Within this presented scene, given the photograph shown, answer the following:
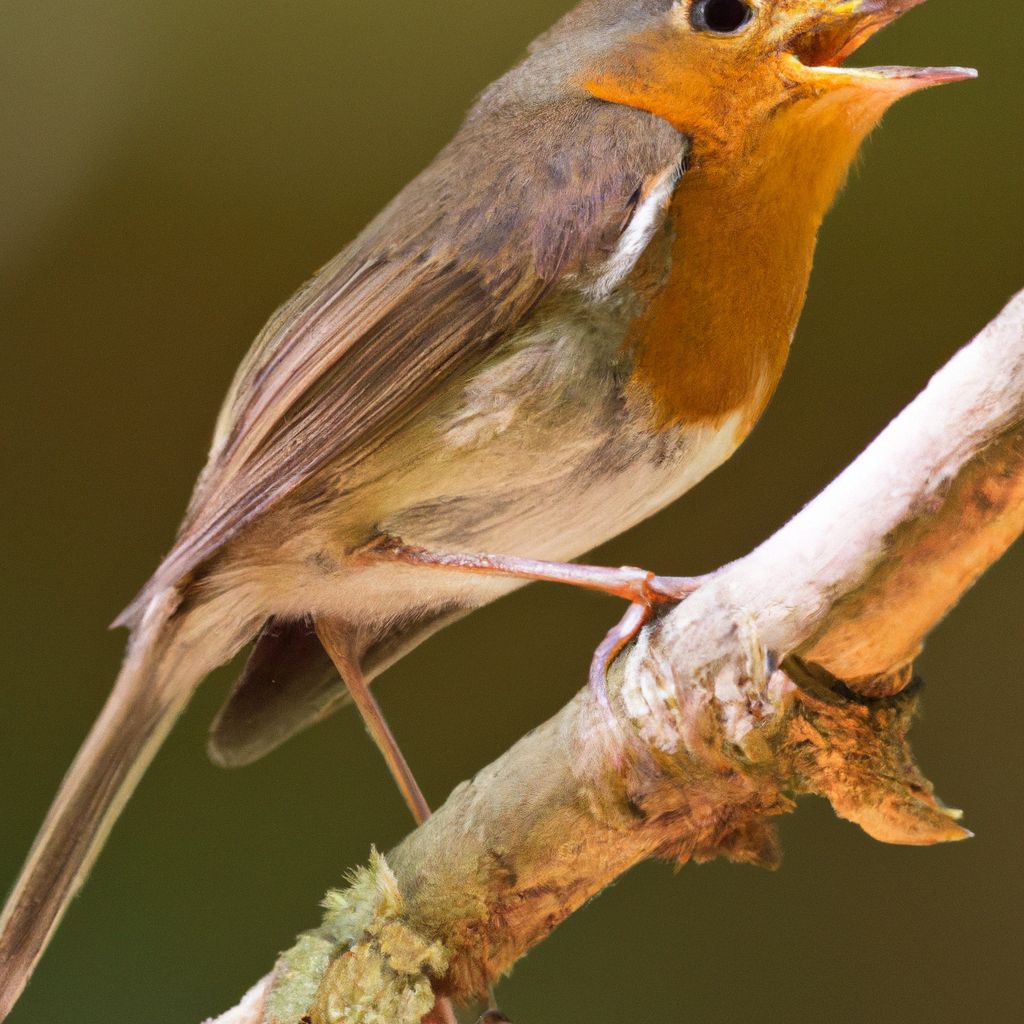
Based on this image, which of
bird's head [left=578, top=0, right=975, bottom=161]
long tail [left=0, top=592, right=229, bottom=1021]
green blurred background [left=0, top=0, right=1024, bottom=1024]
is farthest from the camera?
green blurred background [left=0, top=0, right=1024, bottom=1024]

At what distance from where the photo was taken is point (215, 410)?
1.83 m

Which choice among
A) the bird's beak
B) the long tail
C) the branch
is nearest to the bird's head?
the bird's beak

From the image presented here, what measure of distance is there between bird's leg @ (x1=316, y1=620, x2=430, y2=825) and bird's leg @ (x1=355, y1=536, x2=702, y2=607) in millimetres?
189

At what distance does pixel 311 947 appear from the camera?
112 centimetres

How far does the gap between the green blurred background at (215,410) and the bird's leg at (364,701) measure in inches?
15.1

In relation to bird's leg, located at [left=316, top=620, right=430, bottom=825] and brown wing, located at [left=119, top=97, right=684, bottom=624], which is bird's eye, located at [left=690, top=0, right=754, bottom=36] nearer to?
brown wing, located at [left=119, top=97, right=684, bottom=624]

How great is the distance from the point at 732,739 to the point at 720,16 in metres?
0.71

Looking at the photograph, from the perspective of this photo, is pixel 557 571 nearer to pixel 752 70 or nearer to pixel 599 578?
pixel 599 578

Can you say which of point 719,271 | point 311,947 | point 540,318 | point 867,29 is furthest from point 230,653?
point 867,29

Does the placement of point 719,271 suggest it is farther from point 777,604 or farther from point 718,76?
point 777,604

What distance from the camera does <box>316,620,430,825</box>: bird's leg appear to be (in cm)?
142

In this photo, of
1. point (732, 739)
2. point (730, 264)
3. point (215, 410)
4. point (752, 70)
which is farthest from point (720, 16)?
point (215, 410)

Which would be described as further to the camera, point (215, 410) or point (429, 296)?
point (215, 410)

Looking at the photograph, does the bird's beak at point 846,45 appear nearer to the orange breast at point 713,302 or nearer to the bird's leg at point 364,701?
the orange breast at point 713,302
